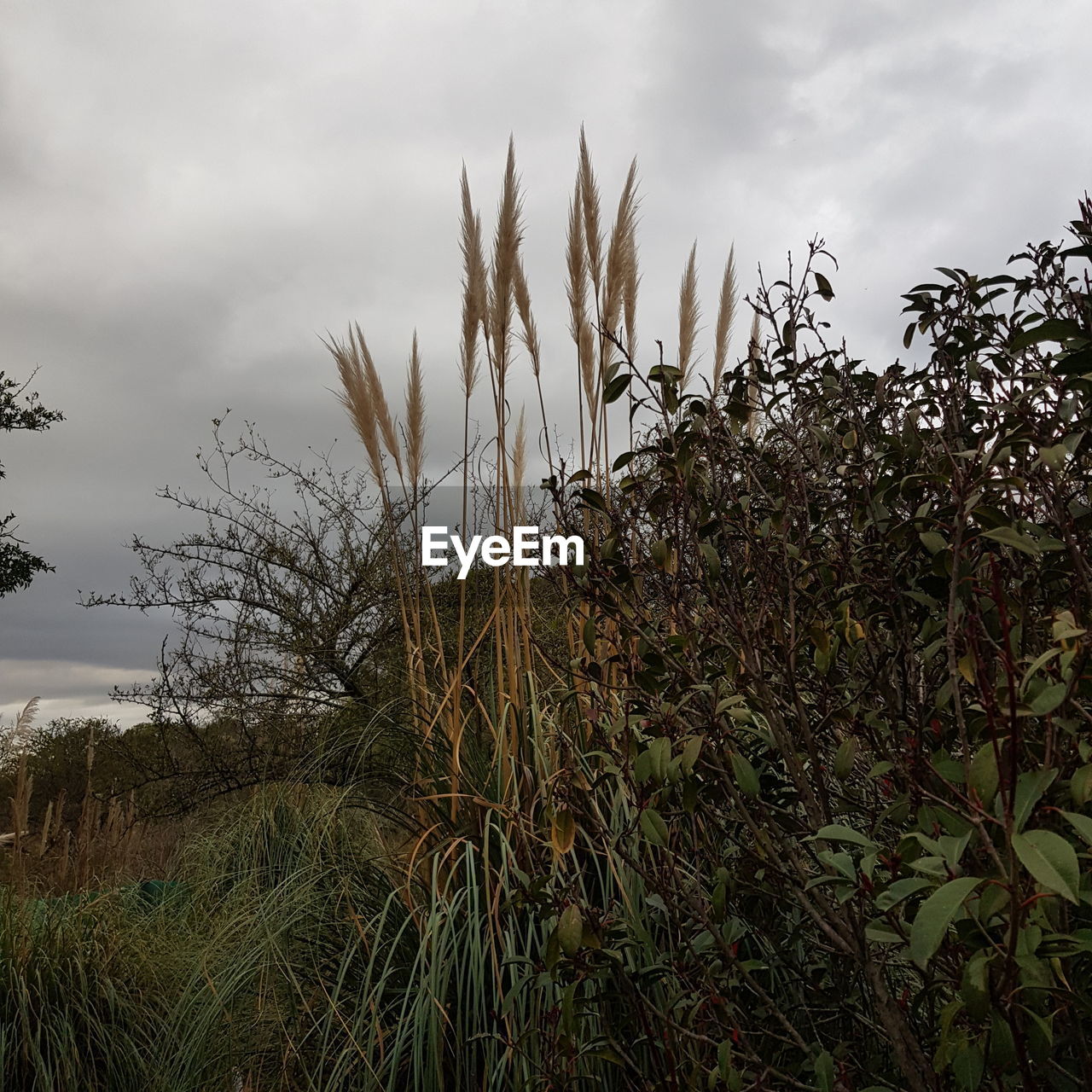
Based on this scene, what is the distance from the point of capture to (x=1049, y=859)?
69 centimetres

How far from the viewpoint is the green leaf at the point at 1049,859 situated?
66 cm

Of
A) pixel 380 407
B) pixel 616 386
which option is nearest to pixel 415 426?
pixel 380 407

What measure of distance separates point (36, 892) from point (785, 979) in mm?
3259

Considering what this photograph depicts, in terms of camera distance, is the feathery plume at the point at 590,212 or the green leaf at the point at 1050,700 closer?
the green leaf at the point at 1050,700

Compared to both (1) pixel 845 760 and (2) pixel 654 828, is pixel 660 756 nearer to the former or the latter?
(2) pixel 654 828

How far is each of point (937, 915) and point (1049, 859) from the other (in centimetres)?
9

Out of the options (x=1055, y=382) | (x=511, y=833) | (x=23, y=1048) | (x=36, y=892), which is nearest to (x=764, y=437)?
(x=1055, y=382)

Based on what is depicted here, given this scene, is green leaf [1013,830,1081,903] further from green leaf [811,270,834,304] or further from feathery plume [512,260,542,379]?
feathery plume [512,260,542,379]

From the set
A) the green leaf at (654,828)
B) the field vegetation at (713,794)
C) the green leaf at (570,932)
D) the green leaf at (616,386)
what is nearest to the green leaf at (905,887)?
the field vegetation at (713,794)

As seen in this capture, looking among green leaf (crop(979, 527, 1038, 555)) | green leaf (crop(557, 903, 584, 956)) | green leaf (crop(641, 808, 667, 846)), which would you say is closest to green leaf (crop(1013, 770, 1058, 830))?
green leaf (crop(979, 527, 1038, 555))

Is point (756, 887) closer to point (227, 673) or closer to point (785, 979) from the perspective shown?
point (785, 979)

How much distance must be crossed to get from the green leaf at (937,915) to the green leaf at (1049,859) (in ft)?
0.13

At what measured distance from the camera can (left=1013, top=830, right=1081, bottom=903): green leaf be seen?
2.17 feet

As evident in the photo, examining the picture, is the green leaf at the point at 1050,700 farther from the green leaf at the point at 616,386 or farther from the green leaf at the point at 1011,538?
the green leaf at the point at 616,386
